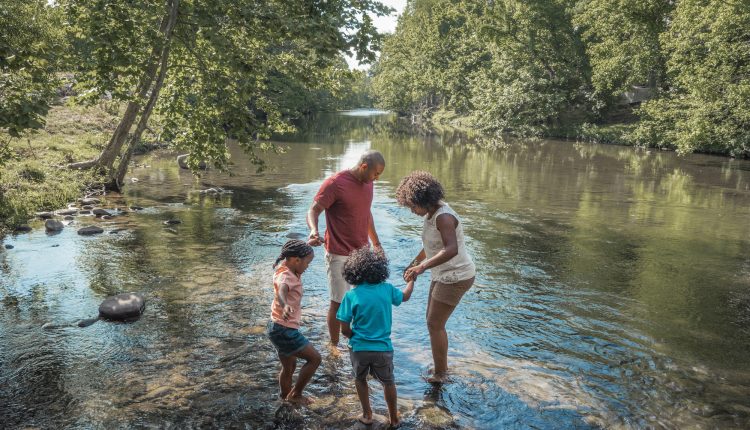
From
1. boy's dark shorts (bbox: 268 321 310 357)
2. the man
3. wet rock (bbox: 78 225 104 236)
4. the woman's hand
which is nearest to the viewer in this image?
the woman's hand

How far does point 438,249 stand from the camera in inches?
211

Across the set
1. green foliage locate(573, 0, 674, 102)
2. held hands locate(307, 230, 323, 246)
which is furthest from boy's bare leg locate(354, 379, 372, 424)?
green foliage locate(573, 0, 674, 102)

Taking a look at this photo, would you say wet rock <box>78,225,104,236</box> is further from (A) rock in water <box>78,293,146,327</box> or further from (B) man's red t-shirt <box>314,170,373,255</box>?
(B) man's red t-shirt <box>314,170,373,255</box>

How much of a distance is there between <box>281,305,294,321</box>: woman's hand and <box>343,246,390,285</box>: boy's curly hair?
25.6 inches

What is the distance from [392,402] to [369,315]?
854 mm

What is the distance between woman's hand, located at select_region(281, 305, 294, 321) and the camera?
4.95 metres

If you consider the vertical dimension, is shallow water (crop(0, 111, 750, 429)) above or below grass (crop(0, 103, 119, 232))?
below

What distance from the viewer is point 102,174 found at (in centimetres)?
1923

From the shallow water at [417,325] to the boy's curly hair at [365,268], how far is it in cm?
145

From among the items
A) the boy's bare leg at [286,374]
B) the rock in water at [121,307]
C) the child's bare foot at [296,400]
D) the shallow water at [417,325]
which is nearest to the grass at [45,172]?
the shallow water at [417,325]

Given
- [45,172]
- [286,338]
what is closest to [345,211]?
[286,338]

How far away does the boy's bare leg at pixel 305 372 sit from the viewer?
5.16 meters

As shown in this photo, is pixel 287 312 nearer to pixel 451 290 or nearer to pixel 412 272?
pixel 412 272

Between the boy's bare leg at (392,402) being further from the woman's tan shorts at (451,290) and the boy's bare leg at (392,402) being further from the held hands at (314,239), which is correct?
the held hands at (314,239)
